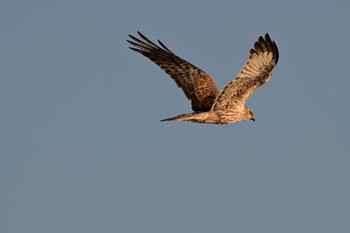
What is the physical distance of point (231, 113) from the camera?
24.5 m

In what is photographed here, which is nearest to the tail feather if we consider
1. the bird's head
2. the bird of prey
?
the bird of prey

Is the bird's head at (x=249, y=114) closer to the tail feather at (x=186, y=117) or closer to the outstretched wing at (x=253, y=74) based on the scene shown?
the outstretched wing at (x=253, y=74)

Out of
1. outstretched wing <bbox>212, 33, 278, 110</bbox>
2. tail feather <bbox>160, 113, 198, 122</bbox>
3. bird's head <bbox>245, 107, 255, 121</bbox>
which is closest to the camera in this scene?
tail feather <bbox>160, 113, 198, 122</bbox>

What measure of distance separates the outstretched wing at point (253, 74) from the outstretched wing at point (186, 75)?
0.86 m

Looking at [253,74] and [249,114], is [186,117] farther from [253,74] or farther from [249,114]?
[249,114]

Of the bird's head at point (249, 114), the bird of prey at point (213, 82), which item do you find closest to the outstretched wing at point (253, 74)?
the bird of prey at point (213, 82)

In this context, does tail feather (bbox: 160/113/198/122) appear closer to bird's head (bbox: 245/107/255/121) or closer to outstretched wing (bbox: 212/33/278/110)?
outstretched wing (bbox: 212/33/278/110)

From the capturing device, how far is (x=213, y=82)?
83.3 feet

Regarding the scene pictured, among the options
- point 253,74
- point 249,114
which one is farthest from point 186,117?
point 249,114

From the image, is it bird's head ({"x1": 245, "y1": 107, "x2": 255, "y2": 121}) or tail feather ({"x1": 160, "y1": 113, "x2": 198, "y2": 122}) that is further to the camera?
bird's head ({"x1": 245, "y1": 107, "x2": 255, "y2": 121})

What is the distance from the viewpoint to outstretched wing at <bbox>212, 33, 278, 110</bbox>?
2378 cm

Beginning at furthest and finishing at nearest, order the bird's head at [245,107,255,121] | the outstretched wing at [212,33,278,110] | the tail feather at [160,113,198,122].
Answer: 1. the bird's head at [245,107,255,121]
2. the outstretched wing at [212,33,278,110]
3. the tail feather at [160,113,198,122]

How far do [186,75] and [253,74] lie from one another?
217 cm

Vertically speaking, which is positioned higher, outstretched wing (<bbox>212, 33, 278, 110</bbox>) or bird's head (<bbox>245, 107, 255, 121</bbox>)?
outstretched wing (<bbox>212, 33, 278, 110</bbox>)
